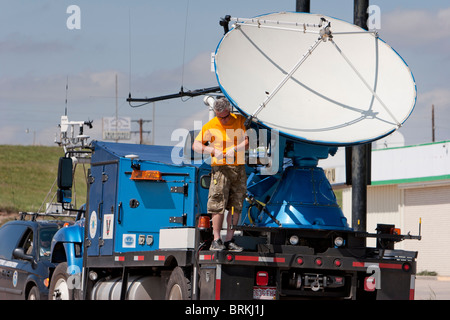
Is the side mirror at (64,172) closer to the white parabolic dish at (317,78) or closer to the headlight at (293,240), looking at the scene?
the white parabolic dish at (317,78)

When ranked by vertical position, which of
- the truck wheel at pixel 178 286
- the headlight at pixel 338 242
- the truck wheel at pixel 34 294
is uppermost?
the headlight at pixel 338 242

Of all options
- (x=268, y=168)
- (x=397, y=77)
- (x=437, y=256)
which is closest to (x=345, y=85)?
(x=397, y=77)

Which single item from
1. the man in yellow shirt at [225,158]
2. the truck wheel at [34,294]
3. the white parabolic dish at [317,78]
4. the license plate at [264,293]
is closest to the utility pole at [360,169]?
the white parabolic dish at [317,78]

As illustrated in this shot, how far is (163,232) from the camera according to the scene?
11.2 metres

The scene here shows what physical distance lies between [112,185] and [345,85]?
381 centimetres

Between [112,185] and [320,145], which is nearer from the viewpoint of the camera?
[320,145]

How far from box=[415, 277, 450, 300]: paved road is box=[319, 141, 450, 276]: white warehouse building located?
1.61 meters

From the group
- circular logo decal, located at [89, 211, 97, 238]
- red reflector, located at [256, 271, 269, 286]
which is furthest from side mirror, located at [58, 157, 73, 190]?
red reflector, located at [256, 271, 269, 286]

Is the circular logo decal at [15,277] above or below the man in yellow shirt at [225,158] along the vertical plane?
below

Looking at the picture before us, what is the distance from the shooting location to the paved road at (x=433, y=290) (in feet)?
66.2

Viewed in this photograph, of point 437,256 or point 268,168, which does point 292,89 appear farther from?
point 437,256

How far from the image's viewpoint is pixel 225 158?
10.1 metres

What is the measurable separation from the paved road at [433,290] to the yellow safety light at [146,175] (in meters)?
7.79

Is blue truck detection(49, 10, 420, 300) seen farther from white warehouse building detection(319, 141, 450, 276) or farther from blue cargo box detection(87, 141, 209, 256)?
white warehouse building detection(319, 141, 450, 276)
